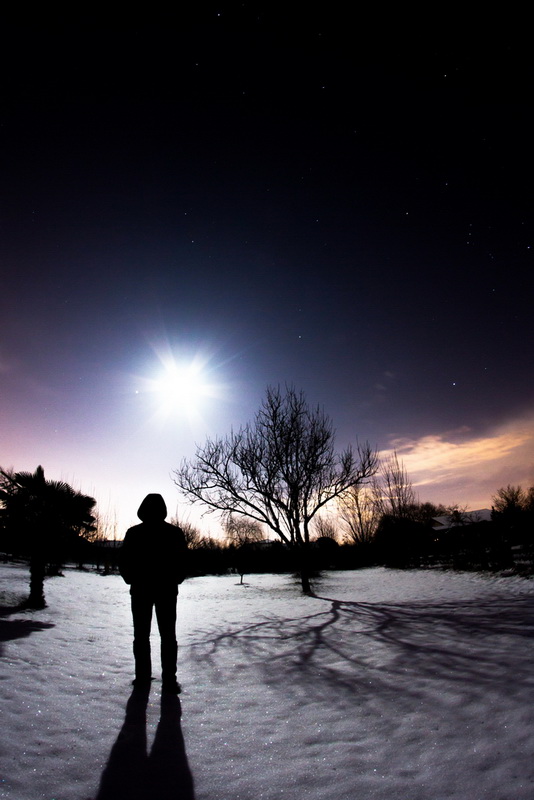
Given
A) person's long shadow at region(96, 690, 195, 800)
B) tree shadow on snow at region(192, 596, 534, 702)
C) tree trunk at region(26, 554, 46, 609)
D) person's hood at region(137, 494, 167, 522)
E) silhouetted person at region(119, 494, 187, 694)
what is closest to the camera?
person's long shadow at region(96, 690, 195, 800)

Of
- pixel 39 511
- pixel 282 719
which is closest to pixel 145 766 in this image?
pixel 282 719

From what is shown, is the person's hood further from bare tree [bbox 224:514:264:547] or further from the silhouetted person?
bare tree [bbox 224:514:264:547]

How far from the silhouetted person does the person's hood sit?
17cm

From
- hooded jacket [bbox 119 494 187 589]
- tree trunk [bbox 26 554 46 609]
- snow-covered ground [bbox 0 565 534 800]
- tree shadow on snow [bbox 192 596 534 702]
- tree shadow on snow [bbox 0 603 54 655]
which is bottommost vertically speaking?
tree shadow on snow [bbox 192 596 534 702]

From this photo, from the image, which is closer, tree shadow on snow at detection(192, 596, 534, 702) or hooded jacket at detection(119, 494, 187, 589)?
tree shadow on snow at detection(192, 596, 534, 702)

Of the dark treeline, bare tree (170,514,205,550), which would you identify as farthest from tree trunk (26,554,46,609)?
bare tree (170,514,205,550)

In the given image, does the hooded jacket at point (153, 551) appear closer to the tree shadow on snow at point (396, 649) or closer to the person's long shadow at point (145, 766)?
the person's long shadow at point (145, 766)

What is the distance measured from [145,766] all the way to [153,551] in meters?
1.75

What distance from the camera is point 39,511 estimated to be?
998cm

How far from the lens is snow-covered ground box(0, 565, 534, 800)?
215 centimetres

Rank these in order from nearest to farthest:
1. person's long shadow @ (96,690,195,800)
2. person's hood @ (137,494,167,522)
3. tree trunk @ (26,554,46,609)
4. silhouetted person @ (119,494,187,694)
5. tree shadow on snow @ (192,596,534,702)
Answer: person's long shadow @ (96,690,195,800)
tree shadow on snow @ (192,596,534,702)
silhouetted person @ (119,494,187,694)
person's hood @ (137,494,167,522)
tree trunk @ (26,554,46,609)

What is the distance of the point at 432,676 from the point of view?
374 centimetres

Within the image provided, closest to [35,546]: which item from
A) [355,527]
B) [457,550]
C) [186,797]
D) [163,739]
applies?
[163,739]

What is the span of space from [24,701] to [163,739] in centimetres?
137
